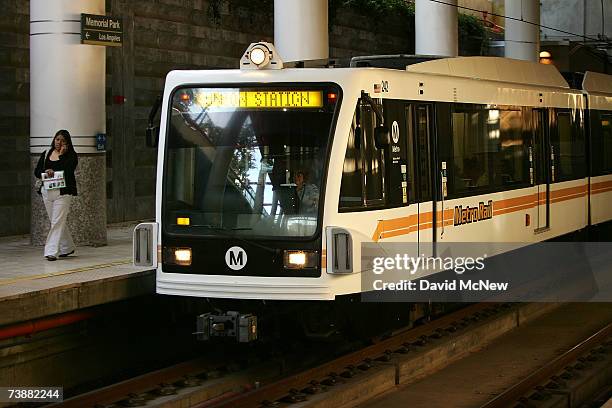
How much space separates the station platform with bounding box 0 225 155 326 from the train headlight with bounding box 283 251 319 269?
211 centimetres

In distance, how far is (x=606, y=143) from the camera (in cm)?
1847

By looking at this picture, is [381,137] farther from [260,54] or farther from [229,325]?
[229,325]

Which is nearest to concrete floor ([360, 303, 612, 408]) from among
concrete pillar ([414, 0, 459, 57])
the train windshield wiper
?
the train windshield wiper

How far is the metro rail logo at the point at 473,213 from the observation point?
12617 mm

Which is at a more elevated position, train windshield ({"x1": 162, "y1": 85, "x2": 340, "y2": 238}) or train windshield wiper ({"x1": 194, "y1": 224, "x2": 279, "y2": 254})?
train windshield ({"x1": 162, "y1": 85, "x2": 340, "y2": 238})

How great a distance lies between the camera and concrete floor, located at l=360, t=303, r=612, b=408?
34.6ft

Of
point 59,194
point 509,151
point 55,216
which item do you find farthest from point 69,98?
point 509,151

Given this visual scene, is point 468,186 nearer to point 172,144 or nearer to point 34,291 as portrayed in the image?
point 172,144

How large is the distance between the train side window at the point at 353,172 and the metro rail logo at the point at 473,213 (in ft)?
7.22

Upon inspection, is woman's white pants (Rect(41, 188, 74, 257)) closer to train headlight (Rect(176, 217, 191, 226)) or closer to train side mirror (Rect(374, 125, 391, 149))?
train headlight (Rect(176, 217, 191, 226))

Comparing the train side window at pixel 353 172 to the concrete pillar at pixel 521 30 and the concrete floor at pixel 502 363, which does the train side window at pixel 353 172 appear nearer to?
the concrete floor at pixel 502 363

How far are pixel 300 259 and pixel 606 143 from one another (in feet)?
31.0

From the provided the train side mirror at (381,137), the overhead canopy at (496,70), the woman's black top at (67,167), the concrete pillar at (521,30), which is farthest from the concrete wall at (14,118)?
the concrete pillar at (521,30)

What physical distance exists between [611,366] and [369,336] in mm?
2467
